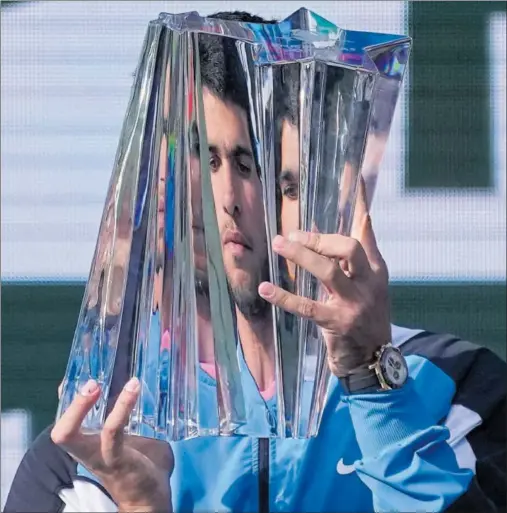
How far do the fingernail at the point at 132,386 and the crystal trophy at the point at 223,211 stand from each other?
0.03 m

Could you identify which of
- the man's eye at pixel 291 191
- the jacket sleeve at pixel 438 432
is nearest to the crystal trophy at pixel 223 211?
the man's eye at pixel 291 191

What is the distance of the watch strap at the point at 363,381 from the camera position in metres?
1.10

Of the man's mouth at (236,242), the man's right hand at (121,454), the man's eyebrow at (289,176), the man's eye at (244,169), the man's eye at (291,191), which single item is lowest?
the man's right hand at (121,454)

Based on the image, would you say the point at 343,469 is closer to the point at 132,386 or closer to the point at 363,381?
the point at 363,381

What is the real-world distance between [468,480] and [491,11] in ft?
2.11

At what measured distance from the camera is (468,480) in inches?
49.8

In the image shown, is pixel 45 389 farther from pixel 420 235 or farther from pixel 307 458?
pixel 420 235

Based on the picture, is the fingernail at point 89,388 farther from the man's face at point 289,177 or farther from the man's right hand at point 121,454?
the man's face at point 289,177

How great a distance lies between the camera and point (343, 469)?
4.13 feet

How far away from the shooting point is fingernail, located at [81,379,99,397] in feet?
3.34

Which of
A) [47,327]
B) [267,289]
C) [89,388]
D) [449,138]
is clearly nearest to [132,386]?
[89,388]

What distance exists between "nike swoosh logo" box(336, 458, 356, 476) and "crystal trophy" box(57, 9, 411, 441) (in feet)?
0.69

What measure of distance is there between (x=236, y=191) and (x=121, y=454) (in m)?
0.30

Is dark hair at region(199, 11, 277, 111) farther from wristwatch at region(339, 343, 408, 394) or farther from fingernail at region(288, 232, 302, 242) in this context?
wristwatch at region(339, 343, 408, 394)
